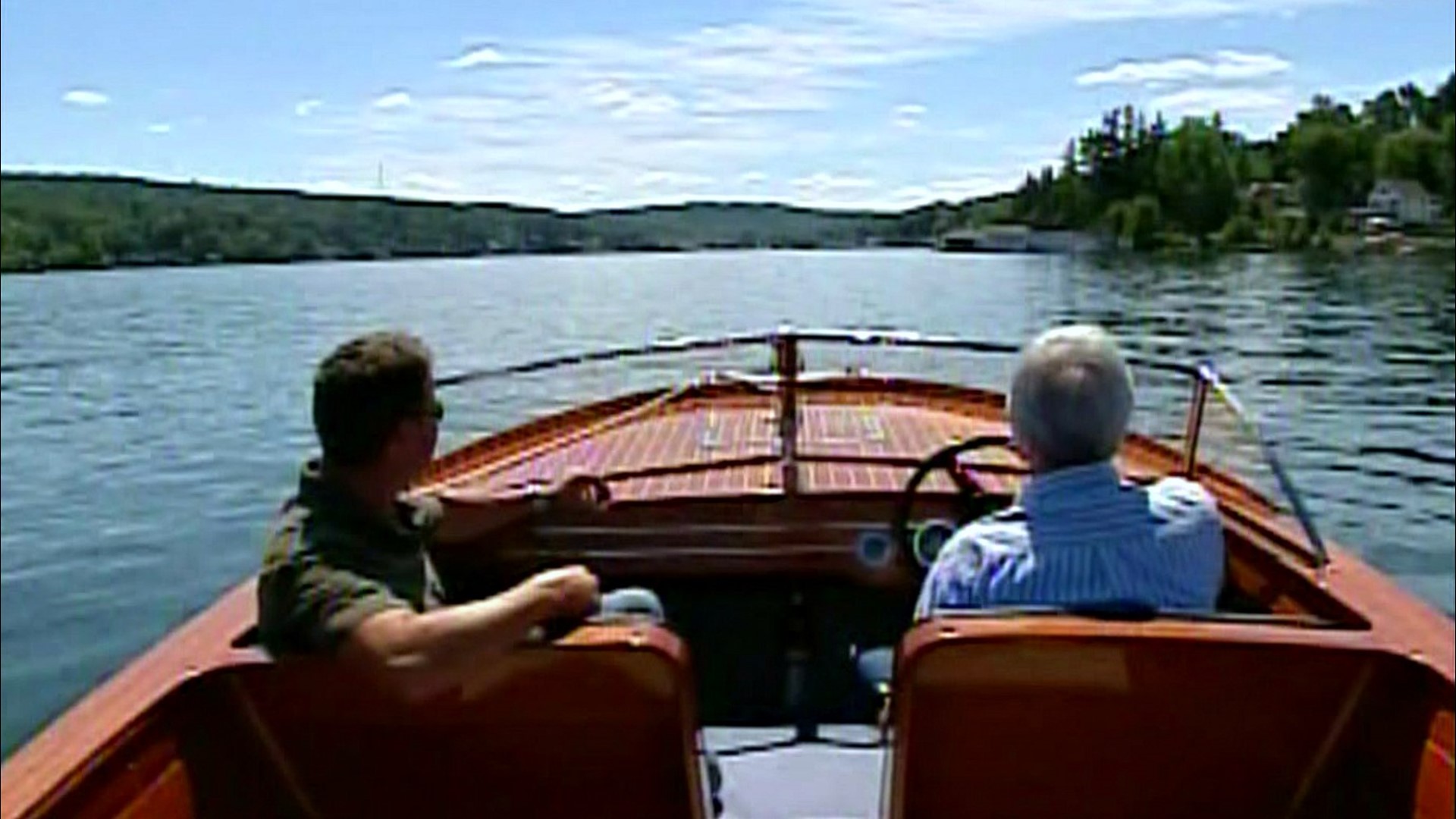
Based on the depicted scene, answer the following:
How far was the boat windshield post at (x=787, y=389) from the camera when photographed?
434cm

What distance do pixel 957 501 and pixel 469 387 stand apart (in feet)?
4.95

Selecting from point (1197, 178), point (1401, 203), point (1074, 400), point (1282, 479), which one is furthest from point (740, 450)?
point (1401, 203)

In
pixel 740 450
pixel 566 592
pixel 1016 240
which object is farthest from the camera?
pixel 1016 240

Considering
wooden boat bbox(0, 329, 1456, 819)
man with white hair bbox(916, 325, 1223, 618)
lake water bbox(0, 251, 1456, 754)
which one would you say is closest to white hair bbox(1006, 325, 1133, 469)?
man with white hair bbox(916, 325, 1223, 618)

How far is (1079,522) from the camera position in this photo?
2473mm

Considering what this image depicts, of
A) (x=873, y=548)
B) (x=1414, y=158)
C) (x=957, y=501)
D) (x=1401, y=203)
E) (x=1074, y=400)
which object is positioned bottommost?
(x=873, y=548)

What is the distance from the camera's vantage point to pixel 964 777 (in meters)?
2.54

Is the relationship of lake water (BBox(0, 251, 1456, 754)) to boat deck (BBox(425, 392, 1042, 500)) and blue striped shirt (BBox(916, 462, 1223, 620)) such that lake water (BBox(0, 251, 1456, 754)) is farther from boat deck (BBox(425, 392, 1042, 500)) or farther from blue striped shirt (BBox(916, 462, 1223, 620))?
blue striped shirt (BBox(916, 462, 1223, 620))

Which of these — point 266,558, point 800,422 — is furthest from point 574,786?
point 800,422

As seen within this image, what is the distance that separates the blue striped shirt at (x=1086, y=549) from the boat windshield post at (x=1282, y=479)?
92cm

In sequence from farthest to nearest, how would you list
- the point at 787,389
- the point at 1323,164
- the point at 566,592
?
the point at 1323,164, the point at 787,389, the point at 566,592

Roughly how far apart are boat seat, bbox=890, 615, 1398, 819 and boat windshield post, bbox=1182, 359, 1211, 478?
1.50 metres

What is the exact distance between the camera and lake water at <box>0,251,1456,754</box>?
36.7 feet

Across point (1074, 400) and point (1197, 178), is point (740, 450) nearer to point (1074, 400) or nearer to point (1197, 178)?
point (1074, 400)
